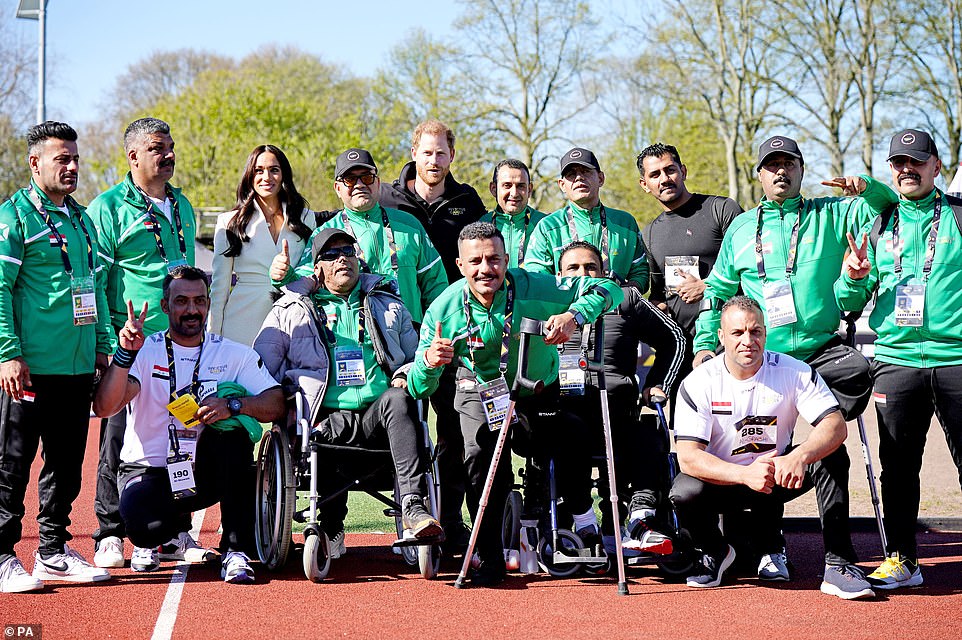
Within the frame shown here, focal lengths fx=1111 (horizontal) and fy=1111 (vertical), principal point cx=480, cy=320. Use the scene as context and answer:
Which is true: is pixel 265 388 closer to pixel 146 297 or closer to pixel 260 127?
pixel 146 297

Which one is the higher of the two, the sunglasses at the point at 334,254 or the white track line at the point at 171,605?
the sunglasses at the point at 334,254

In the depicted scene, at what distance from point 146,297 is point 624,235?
109 inches

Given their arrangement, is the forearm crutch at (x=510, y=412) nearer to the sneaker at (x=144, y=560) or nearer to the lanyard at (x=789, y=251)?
the lanyard at (x=789, y=251)

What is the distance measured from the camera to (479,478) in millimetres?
5711

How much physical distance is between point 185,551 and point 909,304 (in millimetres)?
4030

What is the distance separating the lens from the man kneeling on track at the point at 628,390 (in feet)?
19.3

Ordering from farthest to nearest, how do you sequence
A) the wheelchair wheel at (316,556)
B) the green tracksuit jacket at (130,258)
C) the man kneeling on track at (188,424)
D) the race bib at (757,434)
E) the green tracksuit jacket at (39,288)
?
1. the green tracksuit jacket at (130,258)
2. the man kneeling on track at (188,424)
3. the wheelchair wheel at (316,556)
4. the race bib at (757,434)
5. the green tracksuit jacket at (39,288)

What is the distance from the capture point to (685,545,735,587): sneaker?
5598 millimetres

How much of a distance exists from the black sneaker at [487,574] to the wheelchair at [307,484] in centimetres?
26

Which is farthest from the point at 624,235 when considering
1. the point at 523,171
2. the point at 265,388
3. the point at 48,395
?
the point at 48,395

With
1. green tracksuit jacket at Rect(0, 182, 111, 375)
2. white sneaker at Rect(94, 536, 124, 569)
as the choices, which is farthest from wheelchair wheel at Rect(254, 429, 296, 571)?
green tracksuit jacket at Rect(0, 182, 111, 375)

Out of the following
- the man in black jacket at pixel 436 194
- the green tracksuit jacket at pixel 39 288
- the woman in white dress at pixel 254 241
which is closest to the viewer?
the green tracksuit jacket at pixel 39 288

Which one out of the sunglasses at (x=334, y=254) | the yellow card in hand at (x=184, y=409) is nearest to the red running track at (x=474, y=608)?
the yellow card in hand at (x=184, y=409)

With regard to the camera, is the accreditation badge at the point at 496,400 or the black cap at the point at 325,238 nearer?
the accreditation badge at the point at 496,400
